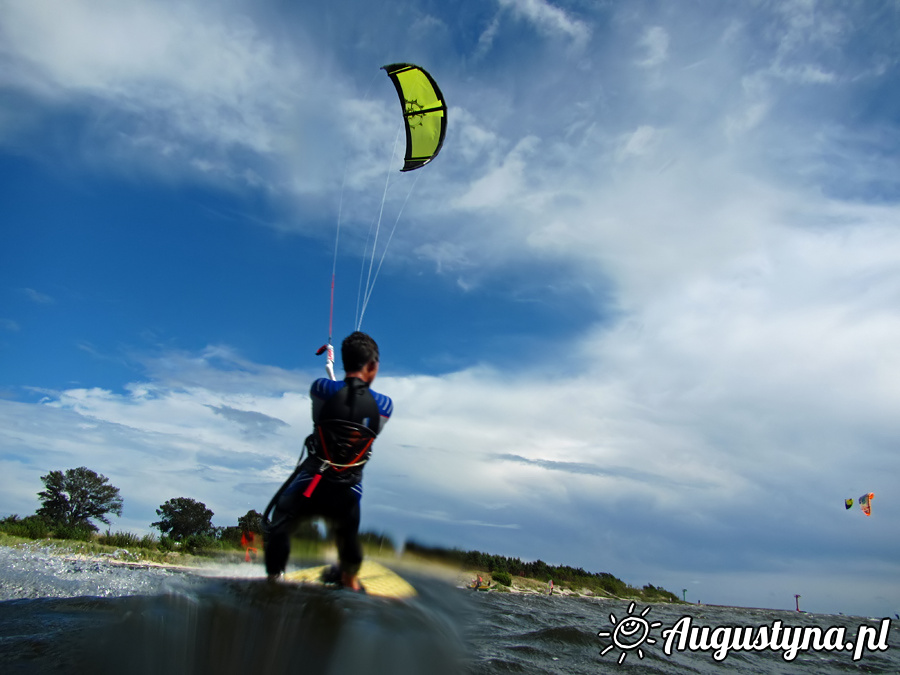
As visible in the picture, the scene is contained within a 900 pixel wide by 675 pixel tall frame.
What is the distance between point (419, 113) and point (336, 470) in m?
10.9

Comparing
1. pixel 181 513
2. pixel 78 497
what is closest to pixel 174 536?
pixel 181 513

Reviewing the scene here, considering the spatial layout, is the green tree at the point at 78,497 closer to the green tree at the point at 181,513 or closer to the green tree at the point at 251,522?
the green tree at the point at 181,513

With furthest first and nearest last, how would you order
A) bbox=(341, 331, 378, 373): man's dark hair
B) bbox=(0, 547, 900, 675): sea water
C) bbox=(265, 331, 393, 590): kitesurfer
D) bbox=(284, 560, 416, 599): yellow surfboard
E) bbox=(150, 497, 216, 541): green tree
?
1. bbox=(150, 497, 216, 541): green tree
2. bbox=(341, 331, 378, 373): man's dark hair
3. bbox=(265, 331, 393, 590): kitesurfer
4. bbox=(284, 560, 416, 599): yellow surfboard
5. bbox=(0, 547, 900, 675): sea water

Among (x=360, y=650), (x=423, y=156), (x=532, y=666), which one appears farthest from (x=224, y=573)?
(x=423, y=156)

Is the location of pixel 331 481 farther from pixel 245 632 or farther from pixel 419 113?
pixel 419 113

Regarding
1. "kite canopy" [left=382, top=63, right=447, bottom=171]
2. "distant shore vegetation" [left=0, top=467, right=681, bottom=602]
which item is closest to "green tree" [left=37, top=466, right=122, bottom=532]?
"distant shore vegetation" [left=0, top=467, right=681, bottom=602]

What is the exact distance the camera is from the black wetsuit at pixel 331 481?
4762 millimetres

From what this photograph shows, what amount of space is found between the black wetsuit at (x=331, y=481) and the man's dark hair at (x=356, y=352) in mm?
152

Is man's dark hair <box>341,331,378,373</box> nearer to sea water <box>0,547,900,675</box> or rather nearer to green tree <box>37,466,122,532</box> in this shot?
sea water <box>0,547,900,675</box>

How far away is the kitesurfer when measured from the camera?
15.6 ft

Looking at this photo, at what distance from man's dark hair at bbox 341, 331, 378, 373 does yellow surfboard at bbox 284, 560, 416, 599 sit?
73.8 inches

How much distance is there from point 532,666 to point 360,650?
11.8 feet

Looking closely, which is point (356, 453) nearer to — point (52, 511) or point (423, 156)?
point (423, 156)

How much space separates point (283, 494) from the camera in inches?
192
